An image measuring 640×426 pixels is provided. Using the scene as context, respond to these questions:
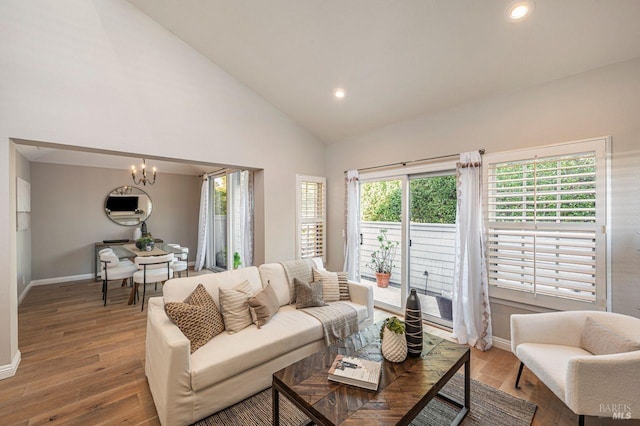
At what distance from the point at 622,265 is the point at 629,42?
70.7 inches

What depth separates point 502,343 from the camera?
2.85m

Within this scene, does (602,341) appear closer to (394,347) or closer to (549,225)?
(549,225)

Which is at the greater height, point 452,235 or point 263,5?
point 263,5

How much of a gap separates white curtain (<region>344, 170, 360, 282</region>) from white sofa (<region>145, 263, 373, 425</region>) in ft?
5.40

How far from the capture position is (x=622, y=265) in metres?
2.23

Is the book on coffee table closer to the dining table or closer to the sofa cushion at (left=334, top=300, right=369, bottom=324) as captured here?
the sofa cushion at (left=334, top=300, right=369, bottom=324)

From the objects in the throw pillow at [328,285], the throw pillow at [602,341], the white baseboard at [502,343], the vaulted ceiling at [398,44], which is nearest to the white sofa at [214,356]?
the throw pillow at [328,285]

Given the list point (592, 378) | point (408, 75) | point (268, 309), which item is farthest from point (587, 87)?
point (268, 309)

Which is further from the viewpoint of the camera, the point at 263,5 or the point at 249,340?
the point at 263,5

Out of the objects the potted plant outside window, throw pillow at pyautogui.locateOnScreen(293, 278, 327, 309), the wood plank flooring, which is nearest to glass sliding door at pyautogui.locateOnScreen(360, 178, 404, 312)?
the potted plant outside window

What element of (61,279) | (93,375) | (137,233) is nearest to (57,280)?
(61,279)

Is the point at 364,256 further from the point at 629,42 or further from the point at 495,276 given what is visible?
the point at 629,42

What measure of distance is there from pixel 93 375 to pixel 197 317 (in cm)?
128

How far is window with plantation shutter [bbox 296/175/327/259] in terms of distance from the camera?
171 inches
